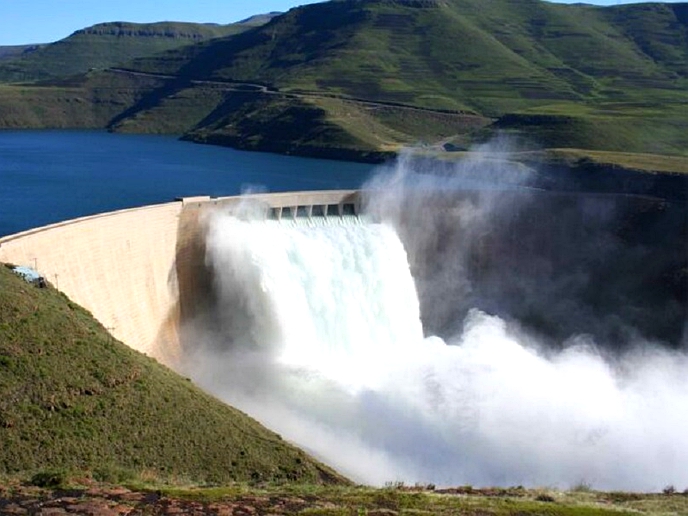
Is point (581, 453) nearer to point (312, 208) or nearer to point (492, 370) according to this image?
point (492, 370)

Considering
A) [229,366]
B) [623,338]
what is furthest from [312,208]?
[623,338]

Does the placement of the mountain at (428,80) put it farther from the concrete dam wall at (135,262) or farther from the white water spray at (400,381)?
the concrete dam wall at (135,262)

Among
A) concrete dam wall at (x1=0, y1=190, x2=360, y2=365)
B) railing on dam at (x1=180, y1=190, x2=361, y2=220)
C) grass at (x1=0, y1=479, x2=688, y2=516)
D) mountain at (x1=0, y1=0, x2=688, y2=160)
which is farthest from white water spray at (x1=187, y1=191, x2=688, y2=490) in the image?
mountain at (x1=0, y1=0, x2=688, y2=160)

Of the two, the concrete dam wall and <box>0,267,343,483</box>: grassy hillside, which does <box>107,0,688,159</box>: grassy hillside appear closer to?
the concrete dam wall

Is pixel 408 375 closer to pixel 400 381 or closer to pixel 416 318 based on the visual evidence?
pixel 400 381

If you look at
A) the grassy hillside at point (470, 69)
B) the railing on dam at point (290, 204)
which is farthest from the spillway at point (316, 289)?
the grassy hillside at point (470, 69)
